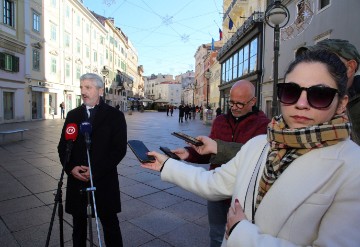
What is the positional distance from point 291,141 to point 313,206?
0.28m

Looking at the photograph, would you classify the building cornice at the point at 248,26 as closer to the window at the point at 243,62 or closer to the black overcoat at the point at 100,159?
the window at the point at 243,62

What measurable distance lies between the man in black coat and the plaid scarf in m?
1.97

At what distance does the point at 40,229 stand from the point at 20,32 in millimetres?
Answer: 25694

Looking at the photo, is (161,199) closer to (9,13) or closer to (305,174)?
(305,174)

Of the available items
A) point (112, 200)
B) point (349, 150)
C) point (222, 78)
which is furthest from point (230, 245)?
point (222, 78)

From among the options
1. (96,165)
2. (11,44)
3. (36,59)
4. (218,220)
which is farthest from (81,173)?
(36,59)

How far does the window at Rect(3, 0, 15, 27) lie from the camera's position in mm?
22420

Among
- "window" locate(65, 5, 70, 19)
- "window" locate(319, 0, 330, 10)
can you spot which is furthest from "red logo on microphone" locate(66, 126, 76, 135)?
"window" locate(65, 5, 70, 19)

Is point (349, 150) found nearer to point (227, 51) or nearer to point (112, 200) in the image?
point (112, 200)

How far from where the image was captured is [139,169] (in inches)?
290

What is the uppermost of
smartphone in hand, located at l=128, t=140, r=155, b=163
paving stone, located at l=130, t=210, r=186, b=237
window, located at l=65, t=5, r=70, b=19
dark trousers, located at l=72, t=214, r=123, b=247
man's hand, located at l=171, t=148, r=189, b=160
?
window, located at l=65, t=5, r=70, b=19

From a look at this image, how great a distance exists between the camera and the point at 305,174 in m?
1.12

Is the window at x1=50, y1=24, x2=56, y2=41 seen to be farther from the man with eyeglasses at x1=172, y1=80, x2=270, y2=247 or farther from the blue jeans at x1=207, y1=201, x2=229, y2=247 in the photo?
the blue jeans at x1=207, y1=201, x2=229, y2=247

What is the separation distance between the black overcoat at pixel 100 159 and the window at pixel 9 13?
976 inches
